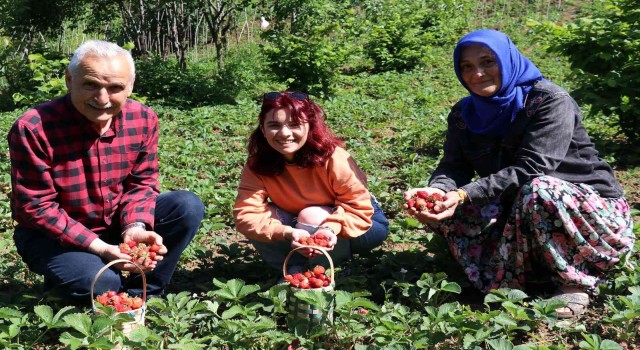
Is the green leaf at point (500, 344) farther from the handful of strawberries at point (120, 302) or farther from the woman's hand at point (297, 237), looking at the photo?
the handful of strawberries at point (120, 302)

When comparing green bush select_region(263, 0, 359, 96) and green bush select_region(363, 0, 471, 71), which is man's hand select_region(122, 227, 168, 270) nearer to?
green bush select_region(263, 0, 359, 96)

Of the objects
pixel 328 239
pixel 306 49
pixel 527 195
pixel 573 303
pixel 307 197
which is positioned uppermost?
pixel 306 49

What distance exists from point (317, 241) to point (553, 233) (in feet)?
3.13

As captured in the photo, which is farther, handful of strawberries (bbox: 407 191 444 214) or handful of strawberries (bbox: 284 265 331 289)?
handful of strawberries (bbox: 407 191 444 214)

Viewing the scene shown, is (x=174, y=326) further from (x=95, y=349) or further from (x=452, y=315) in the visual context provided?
(x=452, y=315)

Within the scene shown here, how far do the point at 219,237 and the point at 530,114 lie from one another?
1.94 metres

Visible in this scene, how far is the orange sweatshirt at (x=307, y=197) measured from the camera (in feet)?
9.93

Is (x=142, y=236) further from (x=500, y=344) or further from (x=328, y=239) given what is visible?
(x=500, y=344)

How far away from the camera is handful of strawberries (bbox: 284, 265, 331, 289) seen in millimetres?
2555

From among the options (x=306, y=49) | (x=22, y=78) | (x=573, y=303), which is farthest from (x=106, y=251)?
(x=22, y=78)

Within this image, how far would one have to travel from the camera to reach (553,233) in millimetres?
2742

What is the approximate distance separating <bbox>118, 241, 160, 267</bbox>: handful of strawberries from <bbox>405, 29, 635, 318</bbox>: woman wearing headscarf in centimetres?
108

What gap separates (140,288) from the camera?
3.11m

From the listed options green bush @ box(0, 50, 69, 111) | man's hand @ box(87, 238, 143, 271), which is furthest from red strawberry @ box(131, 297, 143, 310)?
green bush @ box(0, 50, 69, 111)
